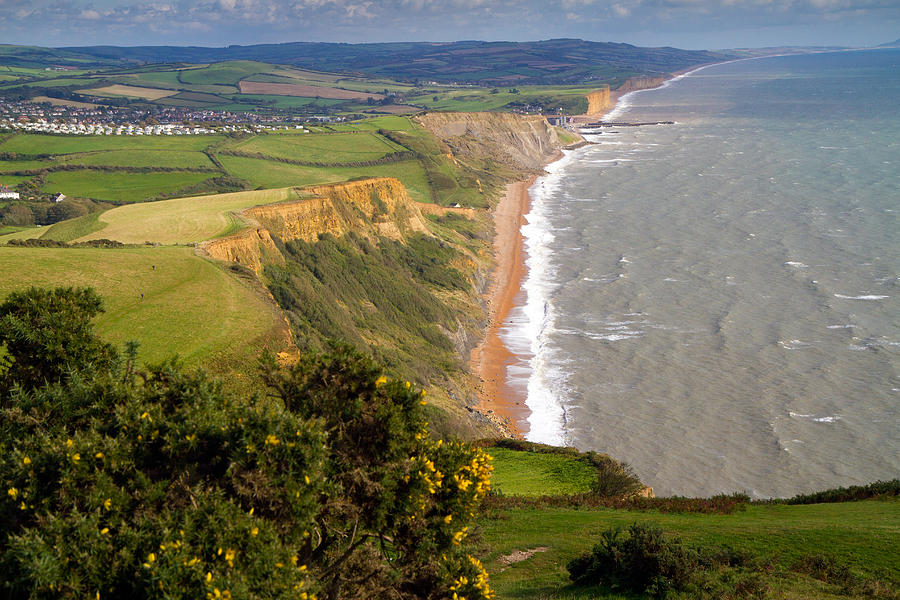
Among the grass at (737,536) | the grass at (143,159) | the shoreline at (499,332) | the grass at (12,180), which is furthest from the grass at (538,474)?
the grass at (12,180)

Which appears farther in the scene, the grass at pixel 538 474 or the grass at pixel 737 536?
the grass at pixel 538 474

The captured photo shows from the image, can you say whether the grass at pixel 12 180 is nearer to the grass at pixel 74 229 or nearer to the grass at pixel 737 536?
the grass at pixel 74 229

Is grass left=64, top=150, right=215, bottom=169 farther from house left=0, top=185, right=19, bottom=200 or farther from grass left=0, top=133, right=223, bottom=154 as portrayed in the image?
house left=0, top=185, right=19, bottom=200

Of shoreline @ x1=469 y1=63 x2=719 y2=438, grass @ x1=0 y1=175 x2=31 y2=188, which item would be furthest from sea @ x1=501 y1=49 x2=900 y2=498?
grass @ x1=0 y1=175 x2=31 y2=188

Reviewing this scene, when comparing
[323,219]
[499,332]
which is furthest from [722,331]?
[323,219]

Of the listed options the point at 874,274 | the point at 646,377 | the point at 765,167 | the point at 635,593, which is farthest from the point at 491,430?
the point at 765,167
